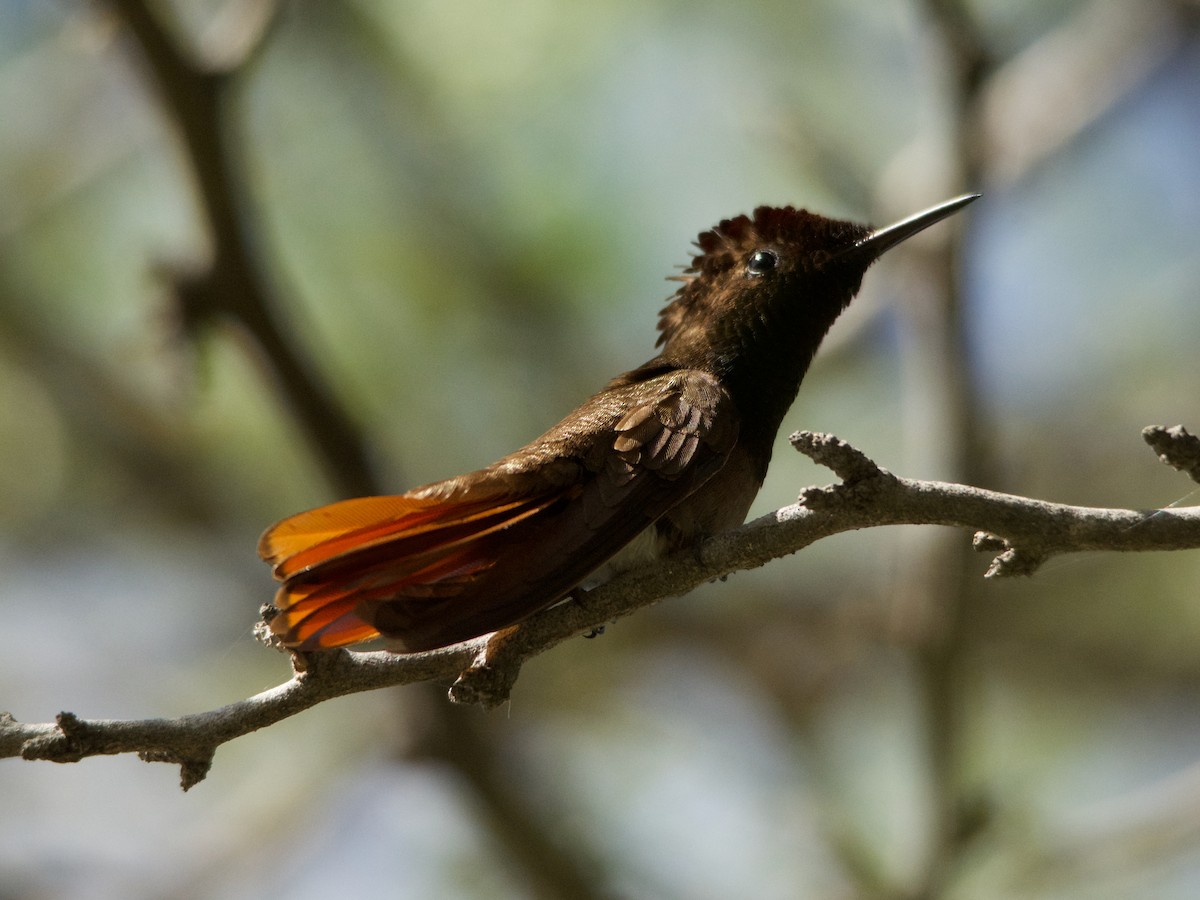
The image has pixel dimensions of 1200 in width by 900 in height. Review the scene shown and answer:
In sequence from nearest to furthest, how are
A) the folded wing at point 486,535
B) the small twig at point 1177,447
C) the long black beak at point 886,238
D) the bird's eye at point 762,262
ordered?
the small twig at point 1177,447, the folded wing at point 486,535, the long black beak at point 886,238, the bird's eye at point 762,262

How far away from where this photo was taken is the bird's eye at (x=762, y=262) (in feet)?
15.2

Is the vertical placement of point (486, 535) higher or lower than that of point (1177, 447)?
higher

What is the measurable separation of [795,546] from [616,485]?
2.28 ft

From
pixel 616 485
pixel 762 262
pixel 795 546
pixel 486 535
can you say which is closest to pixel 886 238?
pixel 762 262

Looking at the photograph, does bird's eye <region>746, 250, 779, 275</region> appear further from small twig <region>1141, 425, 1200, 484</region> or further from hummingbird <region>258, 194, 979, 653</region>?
small twig <region>1141, 425, 1200, 484</region>

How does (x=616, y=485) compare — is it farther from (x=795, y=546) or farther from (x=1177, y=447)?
(x=1177, y=447)

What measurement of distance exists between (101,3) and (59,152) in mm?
3427

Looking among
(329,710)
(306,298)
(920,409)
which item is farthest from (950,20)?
(329,710)

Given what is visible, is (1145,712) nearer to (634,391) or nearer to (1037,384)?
(1037,384)

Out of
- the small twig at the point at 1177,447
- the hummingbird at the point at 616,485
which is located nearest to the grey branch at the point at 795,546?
the small twig at the point at 1177,447

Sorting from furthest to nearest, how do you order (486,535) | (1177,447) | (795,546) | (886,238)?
1. (886,238)
2. (486,535)
3. (795,546)
4. (1177,447)

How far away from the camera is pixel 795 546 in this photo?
9.91 feet

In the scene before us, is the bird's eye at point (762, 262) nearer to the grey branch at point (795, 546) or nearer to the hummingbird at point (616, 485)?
the hummingbird at point (616, 485)

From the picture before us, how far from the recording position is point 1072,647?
8672mm
